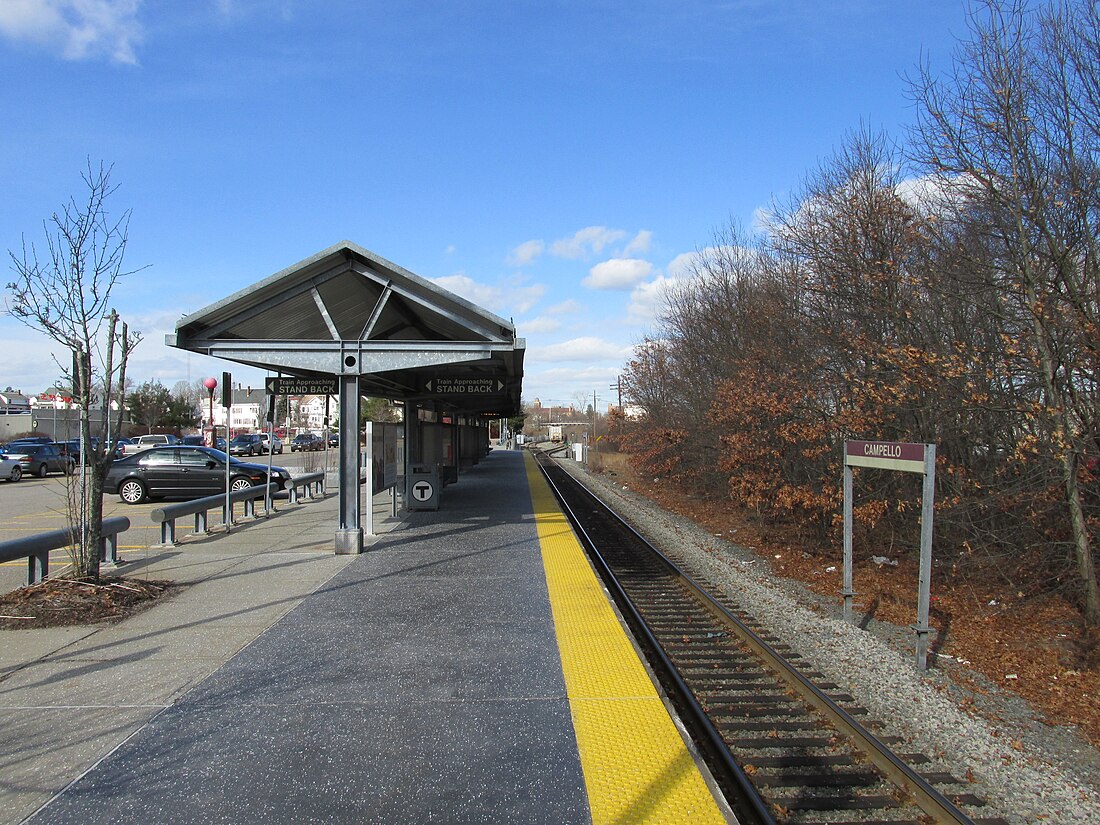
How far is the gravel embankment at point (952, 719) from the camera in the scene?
449cm

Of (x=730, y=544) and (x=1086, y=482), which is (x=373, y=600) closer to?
(x=1086, y=482)


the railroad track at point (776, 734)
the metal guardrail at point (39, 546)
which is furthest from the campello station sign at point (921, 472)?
the metal guardrail at point (39, 546)

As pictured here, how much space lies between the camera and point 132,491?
19516 mm

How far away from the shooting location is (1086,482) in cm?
792

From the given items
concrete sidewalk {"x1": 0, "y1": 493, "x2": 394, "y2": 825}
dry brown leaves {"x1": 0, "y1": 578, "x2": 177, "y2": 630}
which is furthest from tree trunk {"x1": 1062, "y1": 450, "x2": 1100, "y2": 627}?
dry brown leaves {"x1": 0, "y1": 578, "x2": 177, "y2": 630}

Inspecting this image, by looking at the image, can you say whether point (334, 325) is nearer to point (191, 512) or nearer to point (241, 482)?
point (191, 512)

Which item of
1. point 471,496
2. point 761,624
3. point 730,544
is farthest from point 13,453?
point 761,624

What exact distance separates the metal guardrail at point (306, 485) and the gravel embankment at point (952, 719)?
12.3 metres

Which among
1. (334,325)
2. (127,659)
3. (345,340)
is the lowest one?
(127,659)

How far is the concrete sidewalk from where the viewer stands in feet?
14.2

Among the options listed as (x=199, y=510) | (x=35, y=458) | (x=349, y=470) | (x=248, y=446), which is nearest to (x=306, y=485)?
(x=199, y=510)

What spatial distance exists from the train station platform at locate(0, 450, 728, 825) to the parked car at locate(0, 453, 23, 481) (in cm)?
2502

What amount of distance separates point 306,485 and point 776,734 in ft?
55.2

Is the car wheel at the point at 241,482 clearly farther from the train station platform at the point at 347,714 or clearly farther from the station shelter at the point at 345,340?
the train station platform at the point at 347,714
